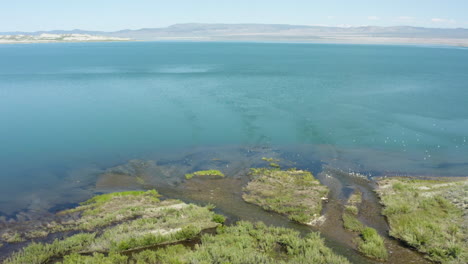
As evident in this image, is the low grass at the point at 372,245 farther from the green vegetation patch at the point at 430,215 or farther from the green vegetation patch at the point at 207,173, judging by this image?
the green vegetation patch at the point at 207,173

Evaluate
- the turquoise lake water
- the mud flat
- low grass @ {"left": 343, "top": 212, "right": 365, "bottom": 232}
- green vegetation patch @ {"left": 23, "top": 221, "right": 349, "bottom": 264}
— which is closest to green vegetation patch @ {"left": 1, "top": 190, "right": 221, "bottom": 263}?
the mud flat

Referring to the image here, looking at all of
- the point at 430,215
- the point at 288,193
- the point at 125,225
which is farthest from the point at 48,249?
the point at 430,215

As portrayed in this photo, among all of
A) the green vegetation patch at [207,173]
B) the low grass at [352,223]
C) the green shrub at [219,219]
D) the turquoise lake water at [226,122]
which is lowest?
the low grass at [352,223]

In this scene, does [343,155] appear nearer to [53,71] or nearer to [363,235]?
[363,235]

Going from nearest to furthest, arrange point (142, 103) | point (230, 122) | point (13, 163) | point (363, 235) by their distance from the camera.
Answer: point (363, 235) → point (13, 163) → point (230, 122) → point (142, 103)

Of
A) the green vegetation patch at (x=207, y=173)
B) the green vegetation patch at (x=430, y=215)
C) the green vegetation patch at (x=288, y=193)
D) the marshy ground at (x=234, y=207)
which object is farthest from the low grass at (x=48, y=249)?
the green vegetation patch at (x=430, y=215)

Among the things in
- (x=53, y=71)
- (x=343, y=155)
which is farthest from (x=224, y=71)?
(x=343, y=155)
